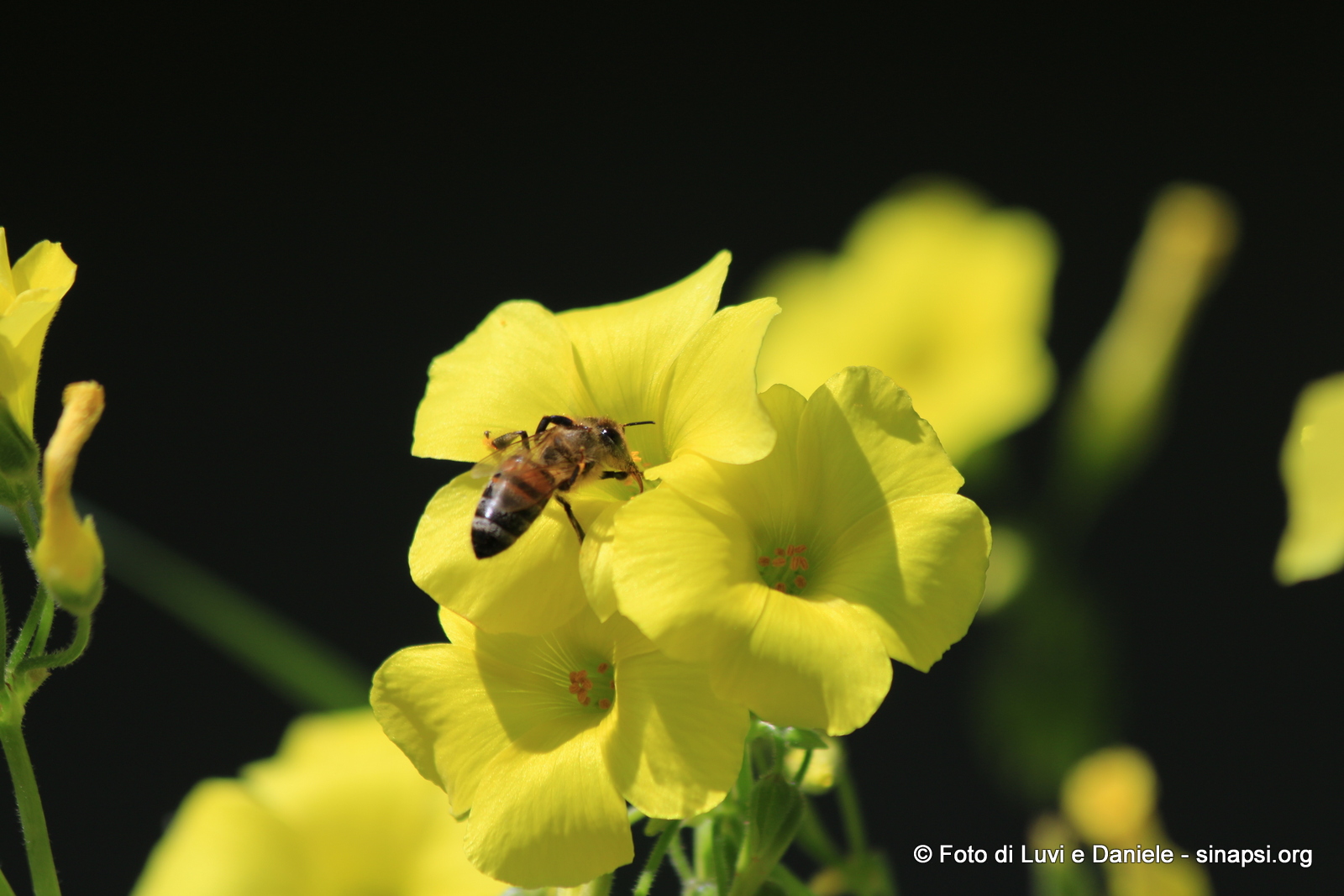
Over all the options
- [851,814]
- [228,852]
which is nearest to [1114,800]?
[851,814]

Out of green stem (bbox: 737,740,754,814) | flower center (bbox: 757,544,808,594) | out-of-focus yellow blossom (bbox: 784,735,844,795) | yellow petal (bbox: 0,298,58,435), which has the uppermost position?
yellow petal (bbox: 0,298,58,435)

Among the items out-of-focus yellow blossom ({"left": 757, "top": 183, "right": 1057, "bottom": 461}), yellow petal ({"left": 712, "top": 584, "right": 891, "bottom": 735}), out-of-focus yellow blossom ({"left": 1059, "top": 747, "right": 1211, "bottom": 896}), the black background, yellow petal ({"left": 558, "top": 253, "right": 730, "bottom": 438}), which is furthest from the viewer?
the black background

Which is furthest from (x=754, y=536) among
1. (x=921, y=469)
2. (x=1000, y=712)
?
(x=1000, y=712)

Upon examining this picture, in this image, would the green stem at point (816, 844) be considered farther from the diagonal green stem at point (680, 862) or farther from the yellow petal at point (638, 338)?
the yellow petal at point (638, 338)

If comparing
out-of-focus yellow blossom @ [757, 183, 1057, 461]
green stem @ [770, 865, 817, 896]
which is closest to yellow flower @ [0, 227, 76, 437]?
green stem @ [770, 865, 817, 896]

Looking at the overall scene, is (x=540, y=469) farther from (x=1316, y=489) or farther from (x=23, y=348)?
(x=1316, y=489)

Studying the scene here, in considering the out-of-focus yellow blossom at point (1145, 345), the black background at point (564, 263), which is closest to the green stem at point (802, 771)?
the out-of-focus yellow blossom at point (1145, 345)

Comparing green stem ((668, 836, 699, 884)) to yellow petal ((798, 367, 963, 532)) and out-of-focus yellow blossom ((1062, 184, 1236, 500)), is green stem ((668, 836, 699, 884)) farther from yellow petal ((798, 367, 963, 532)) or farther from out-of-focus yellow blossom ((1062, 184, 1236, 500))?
out-of-focus yellow blossom ((1062, 184, 1236, 500))
